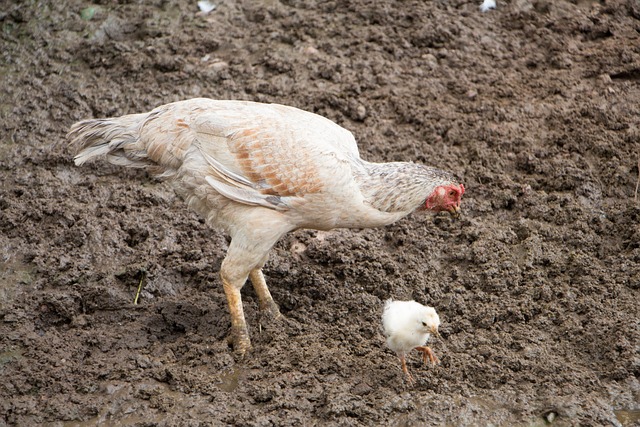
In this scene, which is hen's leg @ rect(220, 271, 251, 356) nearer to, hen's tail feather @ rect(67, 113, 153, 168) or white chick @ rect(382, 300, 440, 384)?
white chick @ rect(382, 300, 440, 384)

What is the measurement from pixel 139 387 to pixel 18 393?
0.76 metres

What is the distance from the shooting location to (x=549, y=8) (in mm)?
7961

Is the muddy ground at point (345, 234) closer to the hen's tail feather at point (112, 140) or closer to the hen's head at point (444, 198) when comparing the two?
the hen's head at point (444, 198)

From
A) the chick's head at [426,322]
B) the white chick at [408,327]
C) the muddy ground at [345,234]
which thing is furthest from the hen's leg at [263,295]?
the chick's head at [426,322]

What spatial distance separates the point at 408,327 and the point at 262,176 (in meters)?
1.31

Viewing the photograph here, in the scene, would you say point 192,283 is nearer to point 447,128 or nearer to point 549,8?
point 447,128

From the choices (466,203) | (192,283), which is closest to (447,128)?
(466,203)

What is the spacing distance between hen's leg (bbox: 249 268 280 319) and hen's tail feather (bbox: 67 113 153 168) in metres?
1.10

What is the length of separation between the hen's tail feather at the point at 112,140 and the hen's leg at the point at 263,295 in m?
1.10

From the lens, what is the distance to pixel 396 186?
16.3 feet

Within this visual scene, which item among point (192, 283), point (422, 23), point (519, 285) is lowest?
point (192, 283)

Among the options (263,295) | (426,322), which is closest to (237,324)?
(263,295)

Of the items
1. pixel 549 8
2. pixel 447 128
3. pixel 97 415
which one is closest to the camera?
pixel 97 415

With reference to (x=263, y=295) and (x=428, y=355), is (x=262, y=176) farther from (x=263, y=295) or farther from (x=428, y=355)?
(x=428, y=355)
